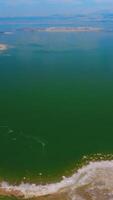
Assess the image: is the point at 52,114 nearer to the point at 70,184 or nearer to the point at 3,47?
the point at 70,184

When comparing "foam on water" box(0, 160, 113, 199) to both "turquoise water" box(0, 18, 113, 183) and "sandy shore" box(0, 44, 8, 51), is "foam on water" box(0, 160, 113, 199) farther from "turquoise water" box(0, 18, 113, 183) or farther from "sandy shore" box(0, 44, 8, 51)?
"sandy shore" box(0, 44, 8, 51)

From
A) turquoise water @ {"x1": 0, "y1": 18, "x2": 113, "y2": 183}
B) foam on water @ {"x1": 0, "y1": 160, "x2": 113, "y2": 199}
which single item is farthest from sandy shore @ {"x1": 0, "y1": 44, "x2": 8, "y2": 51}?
foam on water @ {"x1": 0, "y1": 160, "x2": 113, "y2": 199}

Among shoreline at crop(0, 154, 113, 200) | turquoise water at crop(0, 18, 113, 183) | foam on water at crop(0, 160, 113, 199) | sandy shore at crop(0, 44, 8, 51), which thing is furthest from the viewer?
sandy shore at crop(0, 44, 8, 51)

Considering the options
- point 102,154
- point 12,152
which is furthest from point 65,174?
point 12,152

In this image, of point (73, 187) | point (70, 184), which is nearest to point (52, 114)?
→ point (70, 184)

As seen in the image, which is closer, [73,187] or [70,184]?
[73,187]

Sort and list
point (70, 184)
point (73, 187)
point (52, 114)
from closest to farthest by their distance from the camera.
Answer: point (73, 187) → point (70, 184) → point (52, 114)
